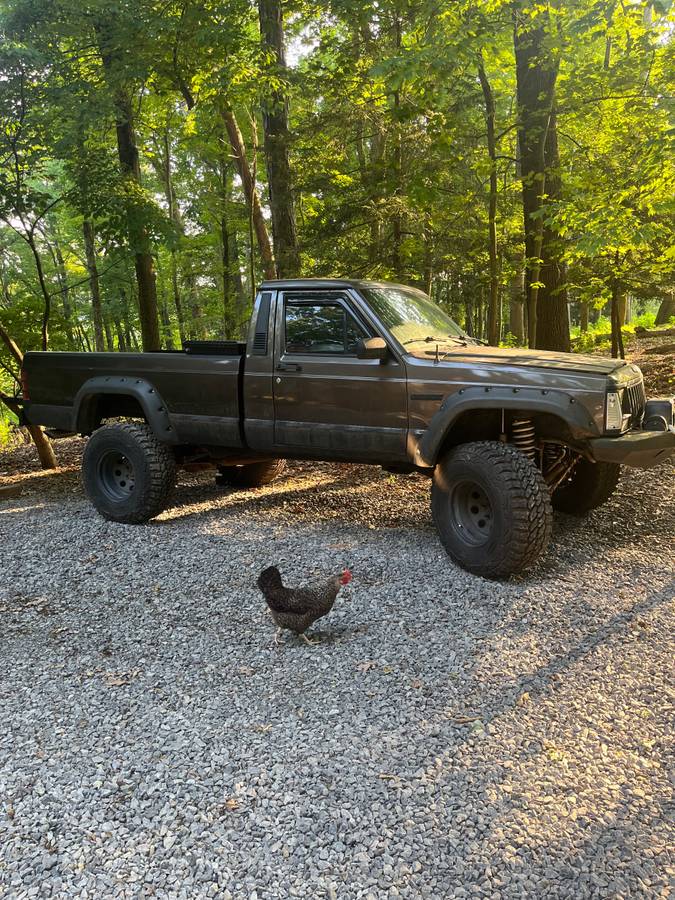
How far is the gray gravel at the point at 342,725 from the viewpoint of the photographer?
Answer: 209 cm

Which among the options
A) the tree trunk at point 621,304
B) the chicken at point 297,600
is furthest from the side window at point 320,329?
the tree trunk at point 621,304

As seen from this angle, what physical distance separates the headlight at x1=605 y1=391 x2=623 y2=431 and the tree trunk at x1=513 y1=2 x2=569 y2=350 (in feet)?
12.9

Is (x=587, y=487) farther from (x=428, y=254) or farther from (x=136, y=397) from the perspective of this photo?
(x=428, y=254)

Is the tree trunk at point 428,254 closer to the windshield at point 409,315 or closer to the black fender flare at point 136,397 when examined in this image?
the windshield at point 409,315

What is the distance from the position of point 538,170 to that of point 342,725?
8064 millimetres

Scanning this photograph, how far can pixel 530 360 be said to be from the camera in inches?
174

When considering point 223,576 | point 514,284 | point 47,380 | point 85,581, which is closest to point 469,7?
point 47,380

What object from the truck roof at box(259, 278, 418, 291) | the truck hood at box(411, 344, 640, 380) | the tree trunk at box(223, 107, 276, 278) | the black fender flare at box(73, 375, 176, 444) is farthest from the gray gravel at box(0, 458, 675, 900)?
the tree trunk at box(223, 107, 276, 278)

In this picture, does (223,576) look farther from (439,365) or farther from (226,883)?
(226,883)

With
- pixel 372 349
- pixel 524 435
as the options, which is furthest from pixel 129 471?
pixel 524 435

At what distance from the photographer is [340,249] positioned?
1047cm

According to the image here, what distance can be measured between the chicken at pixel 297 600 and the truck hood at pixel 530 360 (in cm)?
189

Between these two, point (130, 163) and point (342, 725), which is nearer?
point (342, 725)

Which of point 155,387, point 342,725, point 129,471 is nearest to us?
point 342,725
